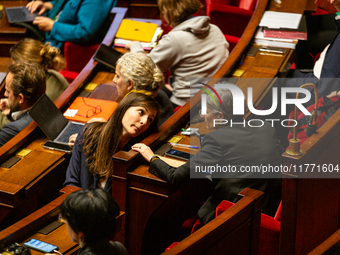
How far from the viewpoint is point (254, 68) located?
10.0 ft

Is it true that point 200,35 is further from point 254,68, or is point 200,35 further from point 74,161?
point 74,161

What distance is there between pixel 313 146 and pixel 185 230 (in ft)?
2.77

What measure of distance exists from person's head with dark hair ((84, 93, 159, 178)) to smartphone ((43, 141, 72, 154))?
1.05 ft

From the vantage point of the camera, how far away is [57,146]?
8.73 feet

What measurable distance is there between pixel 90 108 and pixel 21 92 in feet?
1.43

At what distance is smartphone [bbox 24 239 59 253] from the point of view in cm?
168

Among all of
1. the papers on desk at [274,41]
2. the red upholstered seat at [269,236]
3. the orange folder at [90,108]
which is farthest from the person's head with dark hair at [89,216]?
the papers on desk at [274,41]

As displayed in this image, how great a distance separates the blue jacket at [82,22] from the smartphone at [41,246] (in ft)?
8.27

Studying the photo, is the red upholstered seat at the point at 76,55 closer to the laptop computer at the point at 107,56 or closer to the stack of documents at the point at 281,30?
the laptop computer at the point at 107,56

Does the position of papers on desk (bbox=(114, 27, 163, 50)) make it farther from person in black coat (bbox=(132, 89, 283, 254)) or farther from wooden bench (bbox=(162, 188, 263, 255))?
wooden bench (bbox=(162, 188, 263, 255))

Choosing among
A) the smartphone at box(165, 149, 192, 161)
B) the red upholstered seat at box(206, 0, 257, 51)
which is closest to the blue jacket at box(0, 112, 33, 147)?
the smartphone at box(165, 149, 192, 161)

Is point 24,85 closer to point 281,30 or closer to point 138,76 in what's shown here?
point 138,76

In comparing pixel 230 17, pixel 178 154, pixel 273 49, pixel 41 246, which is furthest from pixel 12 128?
pixel 230 17

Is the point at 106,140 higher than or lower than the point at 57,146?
higher
